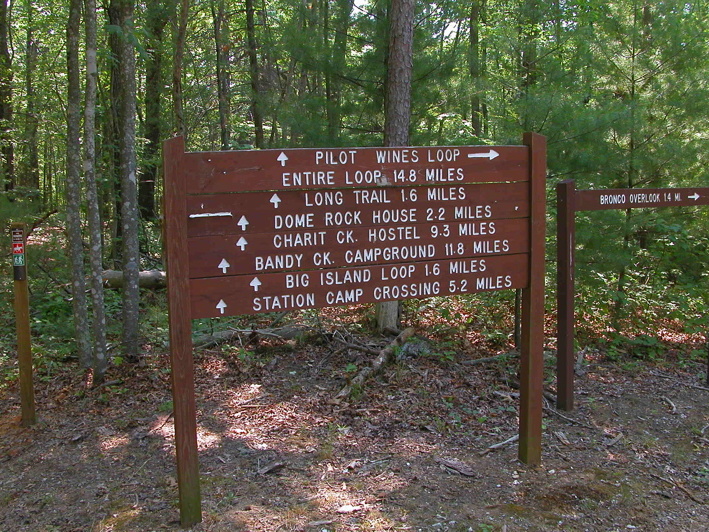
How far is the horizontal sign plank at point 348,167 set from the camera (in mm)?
3111

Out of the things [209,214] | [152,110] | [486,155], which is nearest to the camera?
[209,214]

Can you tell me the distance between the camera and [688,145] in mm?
7090

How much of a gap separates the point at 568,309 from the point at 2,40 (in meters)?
13.7

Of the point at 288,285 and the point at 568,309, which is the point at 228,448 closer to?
the point at 288,285

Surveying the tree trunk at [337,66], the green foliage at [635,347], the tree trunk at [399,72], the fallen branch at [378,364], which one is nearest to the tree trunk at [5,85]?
the tree trunk at [337,66]

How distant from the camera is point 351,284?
3467 mm

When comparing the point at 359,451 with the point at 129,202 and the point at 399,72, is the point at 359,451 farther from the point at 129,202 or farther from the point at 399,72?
the point at 399,72

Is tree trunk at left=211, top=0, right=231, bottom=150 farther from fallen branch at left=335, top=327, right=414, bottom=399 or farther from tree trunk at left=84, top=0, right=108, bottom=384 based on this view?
fallen branch at left=335, top=327, right=414, bottom=399

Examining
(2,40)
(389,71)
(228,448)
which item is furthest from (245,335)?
(2,40)

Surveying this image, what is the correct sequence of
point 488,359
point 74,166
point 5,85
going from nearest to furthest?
1. point 74,166
2. point 488,359
3. point 5,85

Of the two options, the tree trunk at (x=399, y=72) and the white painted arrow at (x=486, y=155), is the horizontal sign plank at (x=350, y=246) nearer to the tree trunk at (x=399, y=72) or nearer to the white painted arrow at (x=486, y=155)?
the white painted arrow at (x=486, y=155)

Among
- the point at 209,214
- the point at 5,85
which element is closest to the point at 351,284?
the point at 209,214

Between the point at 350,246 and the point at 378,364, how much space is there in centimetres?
295

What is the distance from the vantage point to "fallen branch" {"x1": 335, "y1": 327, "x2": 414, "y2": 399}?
550cm
